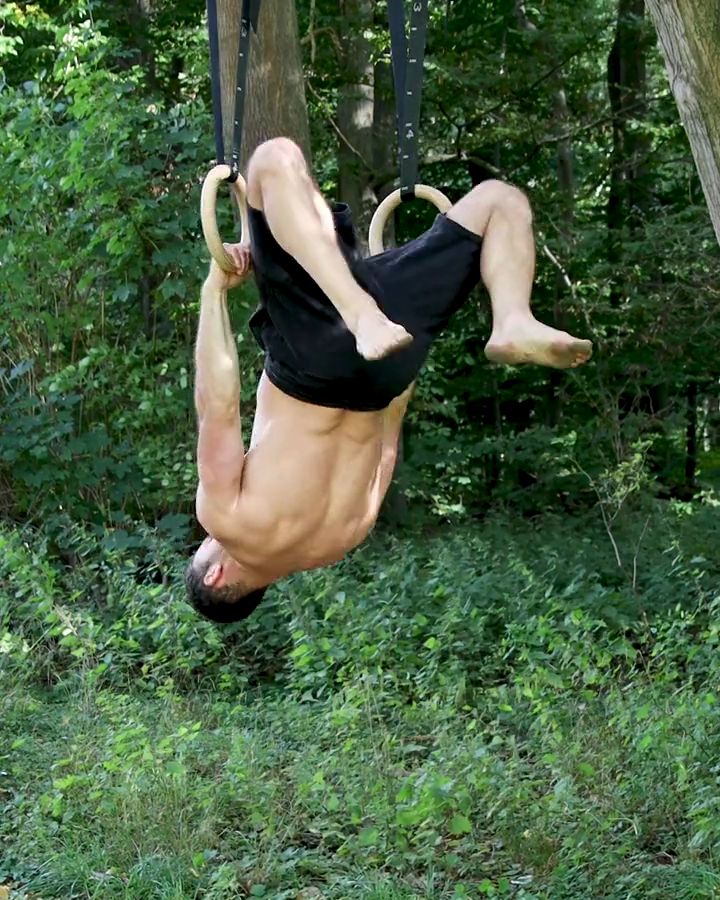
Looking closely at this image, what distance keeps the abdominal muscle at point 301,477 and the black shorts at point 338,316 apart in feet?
0.18

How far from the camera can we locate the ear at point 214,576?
316 cm

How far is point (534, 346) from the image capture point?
2.55 meters

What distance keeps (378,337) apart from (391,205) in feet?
2.75

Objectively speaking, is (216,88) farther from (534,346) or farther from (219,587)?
(219,587)

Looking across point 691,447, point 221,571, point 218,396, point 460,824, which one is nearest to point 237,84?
point 218,396

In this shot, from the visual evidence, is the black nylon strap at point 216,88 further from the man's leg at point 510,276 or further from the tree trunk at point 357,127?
the tree trunk at point 357,127

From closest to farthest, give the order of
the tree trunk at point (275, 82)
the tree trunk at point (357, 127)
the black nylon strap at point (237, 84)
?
1. the black nylon strap at point (237, 84)
2. the tree trunk at point (275, 82)
3. the tree trunk at point (357, 127)

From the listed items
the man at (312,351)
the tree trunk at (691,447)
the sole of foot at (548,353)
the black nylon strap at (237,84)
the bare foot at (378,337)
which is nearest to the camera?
the bare foot at (378,337)

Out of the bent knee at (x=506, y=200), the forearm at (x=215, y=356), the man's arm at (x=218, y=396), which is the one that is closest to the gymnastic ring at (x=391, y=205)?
the bent knee at (x=506, y=200)

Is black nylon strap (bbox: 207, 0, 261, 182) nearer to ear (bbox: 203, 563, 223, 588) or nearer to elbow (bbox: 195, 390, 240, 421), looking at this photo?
elbow (bbox: 195, 390, 240, 421)

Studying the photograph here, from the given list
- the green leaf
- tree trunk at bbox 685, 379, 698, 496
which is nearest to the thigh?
the green leaf

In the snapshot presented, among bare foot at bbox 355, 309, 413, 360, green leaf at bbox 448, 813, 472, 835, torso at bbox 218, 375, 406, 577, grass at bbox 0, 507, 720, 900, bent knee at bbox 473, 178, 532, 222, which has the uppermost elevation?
bent knee at bbox 473, 178, 532, 222

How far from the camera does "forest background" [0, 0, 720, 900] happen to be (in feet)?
15.6

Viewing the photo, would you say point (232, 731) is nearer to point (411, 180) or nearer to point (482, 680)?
point (482, 680)
